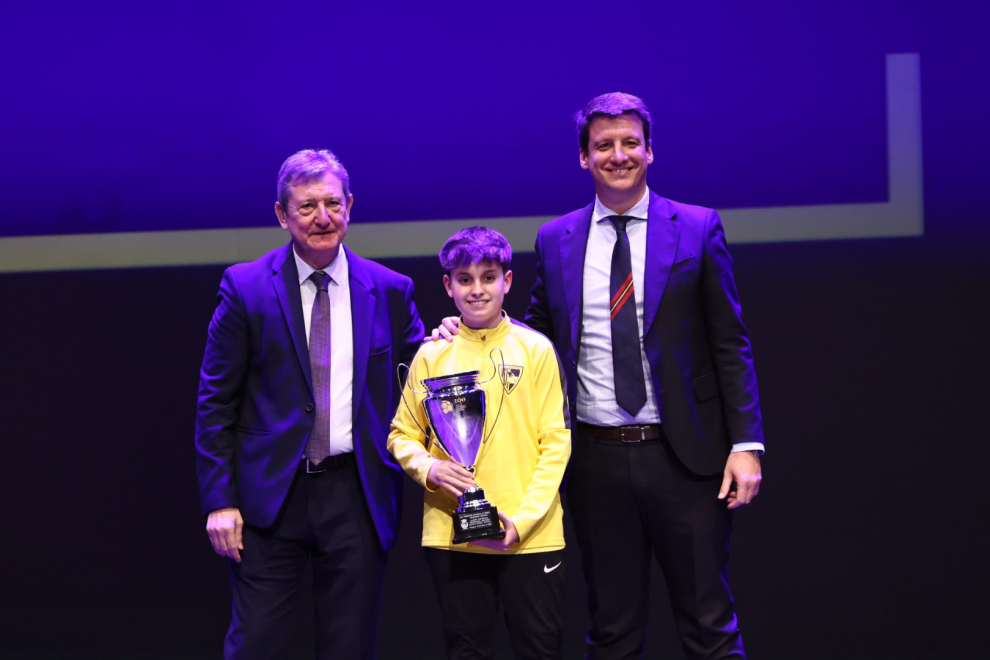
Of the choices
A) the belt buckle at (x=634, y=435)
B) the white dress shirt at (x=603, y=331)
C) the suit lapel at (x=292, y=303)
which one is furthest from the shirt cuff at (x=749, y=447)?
the suit lapel at (x=292, y=303)

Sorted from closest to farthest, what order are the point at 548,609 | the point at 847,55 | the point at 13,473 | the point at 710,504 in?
1. the point at 548,609
2. the point at 710,504
3. the point at 847,55
4. the point at 13,473

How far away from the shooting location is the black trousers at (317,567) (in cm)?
219

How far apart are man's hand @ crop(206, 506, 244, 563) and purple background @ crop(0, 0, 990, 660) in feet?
4.06

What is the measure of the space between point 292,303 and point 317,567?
0.71 meters

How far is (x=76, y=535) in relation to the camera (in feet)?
11.2

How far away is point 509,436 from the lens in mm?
2125

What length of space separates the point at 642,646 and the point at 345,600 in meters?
0.83

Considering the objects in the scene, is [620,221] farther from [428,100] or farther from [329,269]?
[428,100]

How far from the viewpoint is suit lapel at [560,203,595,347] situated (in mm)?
2289

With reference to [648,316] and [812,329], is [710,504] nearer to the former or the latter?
[648,316]

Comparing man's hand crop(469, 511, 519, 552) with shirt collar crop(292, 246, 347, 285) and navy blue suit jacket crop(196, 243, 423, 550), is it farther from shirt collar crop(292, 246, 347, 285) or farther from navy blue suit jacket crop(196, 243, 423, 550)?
shirt collar crop(292, 246, 347, 285)

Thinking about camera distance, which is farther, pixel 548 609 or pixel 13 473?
pixel 13 473

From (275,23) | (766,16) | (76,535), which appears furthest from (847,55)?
(76,535)

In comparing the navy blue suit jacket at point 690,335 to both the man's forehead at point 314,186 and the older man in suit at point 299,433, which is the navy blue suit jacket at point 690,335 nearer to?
the older man in suit at point 299,433
